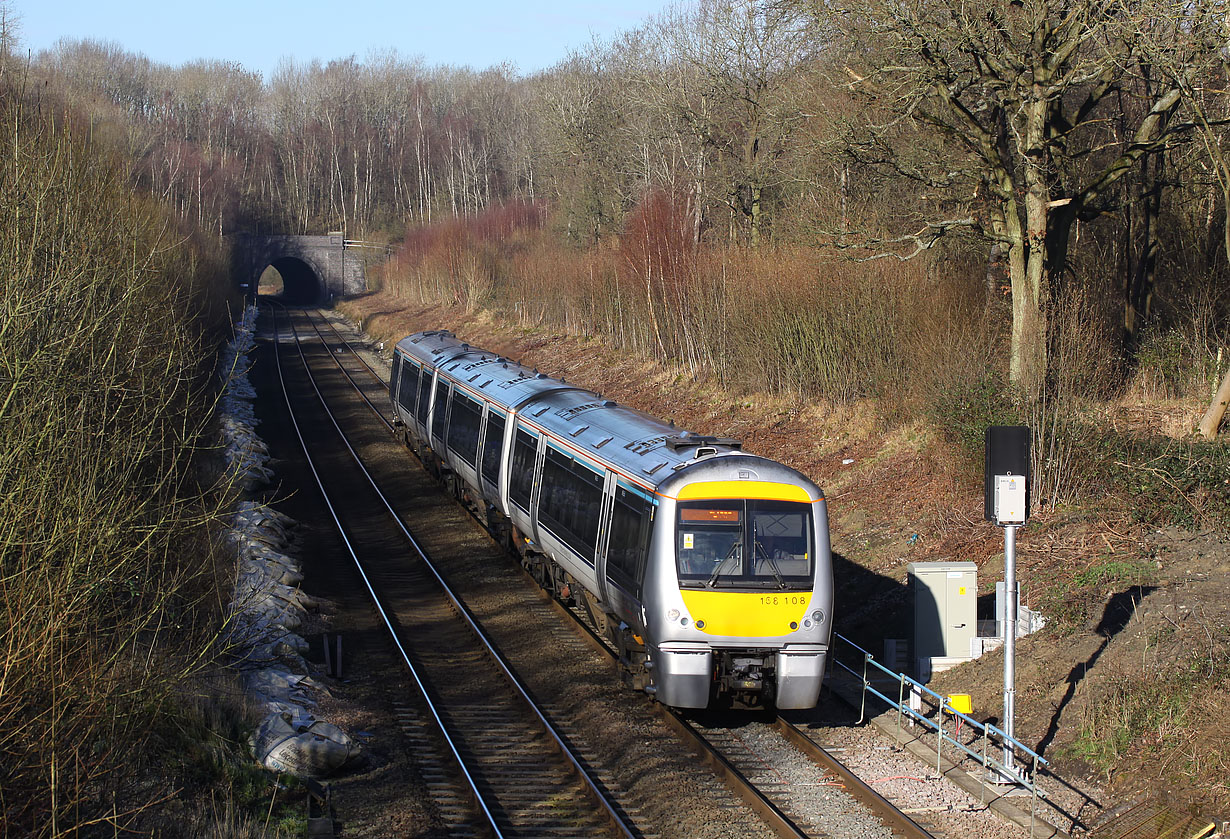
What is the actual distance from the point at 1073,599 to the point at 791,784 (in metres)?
4.25

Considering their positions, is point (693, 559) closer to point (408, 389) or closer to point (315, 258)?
point (408, 389)

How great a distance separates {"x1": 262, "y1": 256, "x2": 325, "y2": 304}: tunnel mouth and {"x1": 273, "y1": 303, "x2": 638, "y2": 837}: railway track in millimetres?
62294

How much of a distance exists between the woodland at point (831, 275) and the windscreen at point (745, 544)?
3.03 meters

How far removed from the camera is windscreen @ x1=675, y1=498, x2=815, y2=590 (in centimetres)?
1024

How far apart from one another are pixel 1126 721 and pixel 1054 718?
39.3 inches

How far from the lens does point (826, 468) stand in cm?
1942

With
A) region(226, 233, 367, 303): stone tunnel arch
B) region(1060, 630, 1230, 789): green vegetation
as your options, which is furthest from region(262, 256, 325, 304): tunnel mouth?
region(1060, 630, 1230, 789): green vegetation

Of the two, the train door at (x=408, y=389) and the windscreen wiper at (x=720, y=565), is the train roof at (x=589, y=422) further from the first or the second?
the train door at (x=408, y=389)

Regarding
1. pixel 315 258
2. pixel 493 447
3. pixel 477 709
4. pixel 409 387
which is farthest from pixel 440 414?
pixel 315 258

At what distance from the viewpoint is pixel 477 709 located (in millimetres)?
11414

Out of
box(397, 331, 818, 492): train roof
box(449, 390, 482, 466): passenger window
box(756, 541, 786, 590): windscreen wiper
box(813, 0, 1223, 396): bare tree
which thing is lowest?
box(756, 541, 786, 590): windscreen wiper

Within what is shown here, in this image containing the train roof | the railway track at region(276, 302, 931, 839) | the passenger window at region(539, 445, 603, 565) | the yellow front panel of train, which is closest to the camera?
the railway track at region(276, 302, 931, 839)

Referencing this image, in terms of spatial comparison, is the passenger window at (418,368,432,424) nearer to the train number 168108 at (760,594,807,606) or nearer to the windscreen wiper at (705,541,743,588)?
the windscreen wiper at (705,541,743,588)

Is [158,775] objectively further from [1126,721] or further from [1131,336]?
[1131,336]
